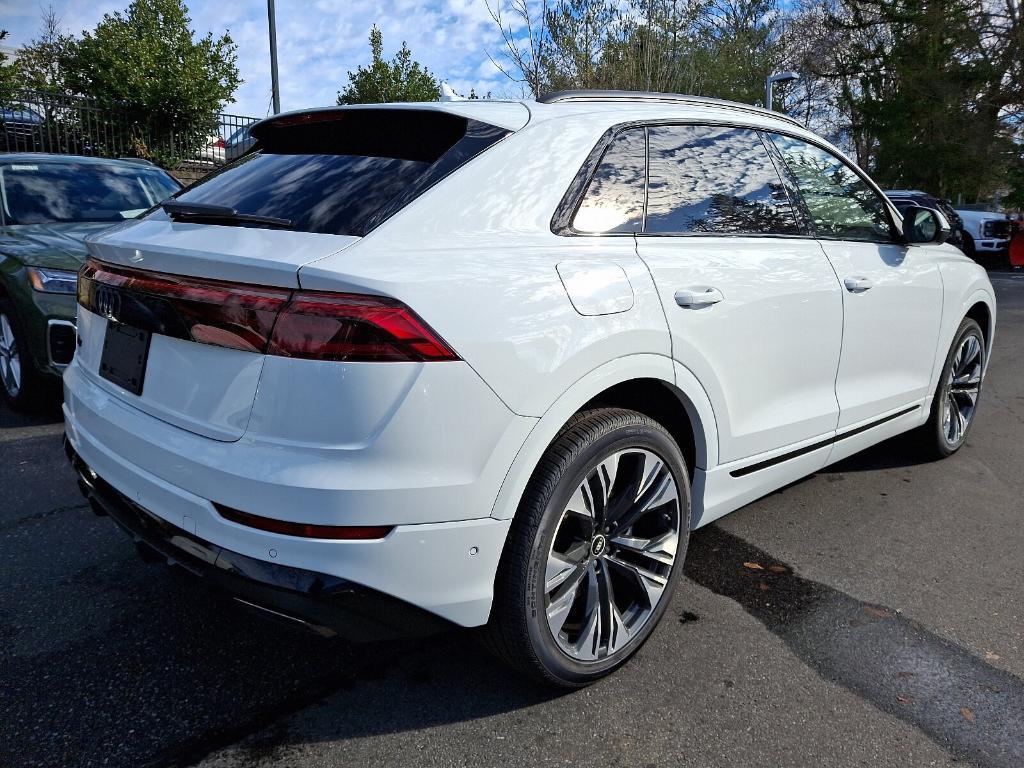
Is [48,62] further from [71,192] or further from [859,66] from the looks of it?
[859,66]

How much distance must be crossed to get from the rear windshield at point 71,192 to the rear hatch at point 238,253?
372 centimetres

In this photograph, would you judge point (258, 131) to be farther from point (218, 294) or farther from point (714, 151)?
point (714, 151)

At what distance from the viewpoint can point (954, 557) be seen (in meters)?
3.33

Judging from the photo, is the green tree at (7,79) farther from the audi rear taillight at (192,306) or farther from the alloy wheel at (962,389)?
the alloy wheel at (962,389)

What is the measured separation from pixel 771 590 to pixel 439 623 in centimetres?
154

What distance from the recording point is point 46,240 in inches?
200

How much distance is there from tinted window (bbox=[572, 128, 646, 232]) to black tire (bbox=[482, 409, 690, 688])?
21.9 inches

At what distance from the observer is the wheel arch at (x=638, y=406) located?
202 centimetres

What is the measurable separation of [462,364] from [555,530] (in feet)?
1.82

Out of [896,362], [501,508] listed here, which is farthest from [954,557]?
[501,508]

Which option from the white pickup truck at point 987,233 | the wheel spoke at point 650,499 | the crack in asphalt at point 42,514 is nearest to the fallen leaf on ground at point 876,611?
the wheel spoke at point 650,499

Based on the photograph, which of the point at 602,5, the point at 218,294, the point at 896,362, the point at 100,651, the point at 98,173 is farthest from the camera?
the point at 602,5

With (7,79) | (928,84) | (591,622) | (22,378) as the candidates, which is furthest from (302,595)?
(928,84)

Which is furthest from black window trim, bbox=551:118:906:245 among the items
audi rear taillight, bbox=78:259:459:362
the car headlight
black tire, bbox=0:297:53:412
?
black tire, bbox=0:297:53:412
